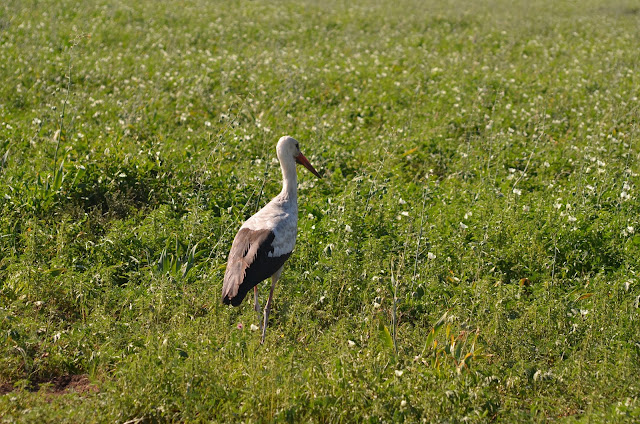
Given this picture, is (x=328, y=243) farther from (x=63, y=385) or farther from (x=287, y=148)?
(x=63, y=385)

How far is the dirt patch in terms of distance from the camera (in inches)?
179

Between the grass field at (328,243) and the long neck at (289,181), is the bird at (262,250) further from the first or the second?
the grass field at (328,243)

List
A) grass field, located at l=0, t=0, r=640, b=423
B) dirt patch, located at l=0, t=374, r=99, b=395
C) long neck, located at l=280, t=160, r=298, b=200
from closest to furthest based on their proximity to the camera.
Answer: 1. grass field, located at l=0, t=0, r=640, b=423
2. dirt patch, located at l=0, t=374, r=99, b=395
3. long neck, located at l=280, t=160, r=298, b=200

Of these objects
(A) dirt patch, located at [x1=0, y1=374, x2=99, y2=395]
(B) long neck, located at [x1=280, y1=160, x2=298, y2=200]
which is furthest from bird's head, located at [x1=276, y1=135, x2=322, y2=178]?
(A) dirt patch, located at [x1=0, y1=374, x2=99, y2=395]

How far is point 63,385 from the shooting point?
4.70 metres

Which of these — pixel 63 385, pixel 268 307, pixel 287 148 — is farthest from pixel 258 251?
pixel 63 385

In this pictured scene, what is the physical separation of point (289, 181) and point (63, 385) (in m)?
2.47

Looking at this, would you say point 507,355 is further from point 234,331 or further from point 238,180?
point 238,180

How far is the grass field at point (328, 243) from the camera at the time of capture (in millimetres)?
4297

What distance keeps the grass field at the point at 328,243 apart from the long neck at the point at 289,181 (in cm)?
58

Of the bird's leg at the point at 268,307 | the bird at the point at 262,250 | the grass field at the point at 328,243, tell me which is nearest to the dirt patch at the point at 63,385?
the grass field at the point at 328,243

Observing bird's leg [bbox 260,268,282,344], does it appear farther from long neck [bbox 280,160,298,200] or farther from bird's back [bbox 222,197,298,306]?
long neck [bbox 280,160,298,200]

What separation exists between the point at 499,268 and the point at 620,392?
1.96 metres

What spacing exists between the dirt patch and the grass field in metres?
0.02
